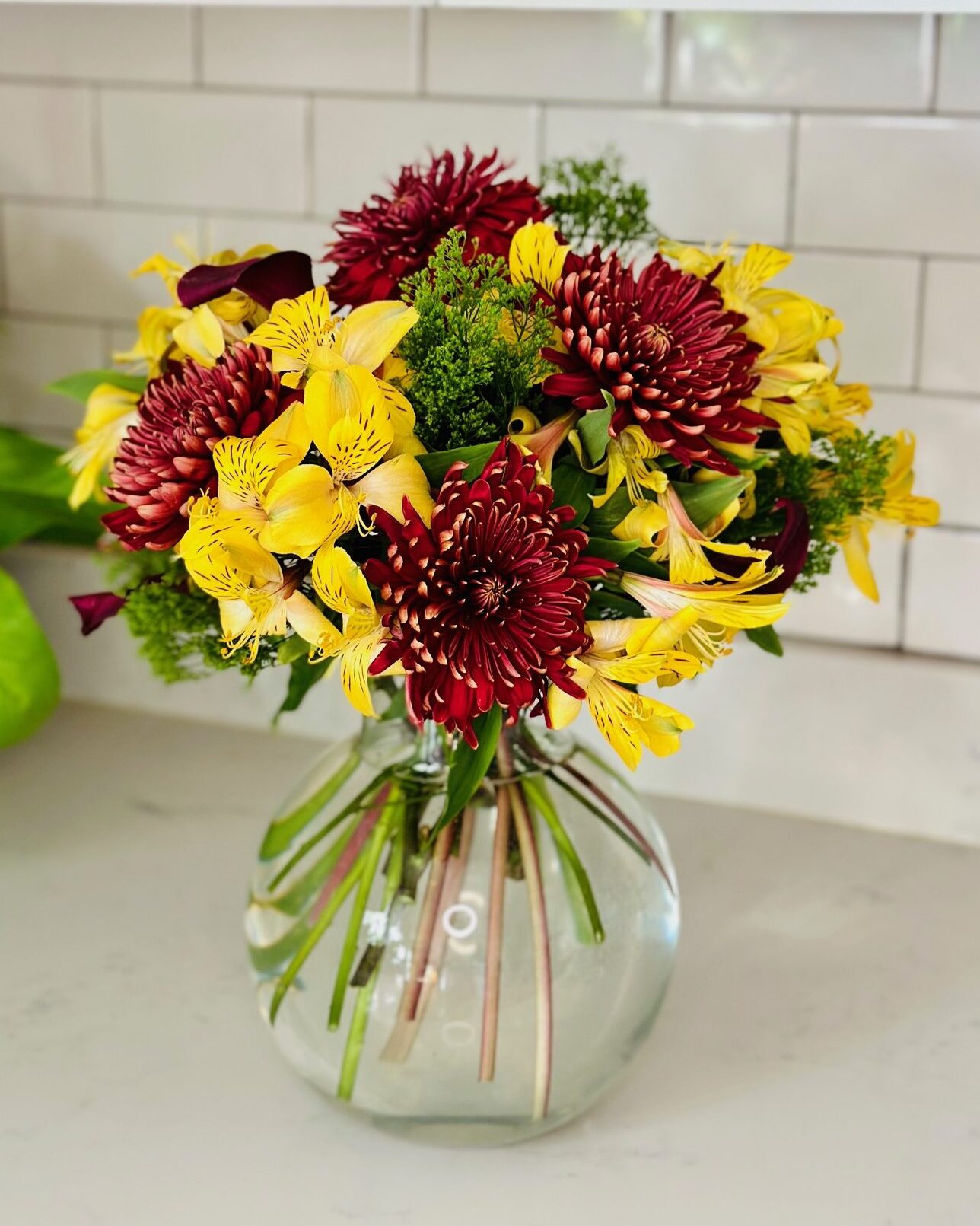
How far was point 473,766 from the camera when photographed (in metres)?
0.60

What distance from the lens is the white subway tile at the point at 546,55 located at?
3.13 feet

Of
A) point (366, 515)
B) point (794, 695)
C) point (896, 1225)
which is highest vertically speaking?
point (366, 515)

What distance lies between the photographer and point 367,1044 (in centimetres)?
68

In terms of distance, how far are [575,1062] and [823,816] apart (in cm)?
42

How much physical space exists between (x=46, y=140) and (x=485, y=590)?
32.6 inches

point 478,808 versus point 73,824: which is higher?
point 478,808

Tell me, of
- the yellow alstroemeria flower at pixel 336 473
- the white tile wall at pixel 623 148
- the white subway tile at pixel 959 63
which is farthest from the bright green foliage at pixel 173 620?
the white subway tile at pixel 959 63

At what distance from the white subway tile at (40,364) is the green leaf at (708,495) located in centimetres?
75

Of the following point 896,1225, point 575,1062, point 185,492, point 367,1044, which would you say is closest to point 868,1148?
point 896,1225

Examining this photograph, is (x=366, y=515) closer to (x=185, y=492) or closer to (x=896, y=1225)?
(x=185, y=492)

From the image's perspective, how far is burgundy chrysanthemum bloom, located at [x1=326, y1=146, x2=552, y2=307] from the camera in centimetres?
60

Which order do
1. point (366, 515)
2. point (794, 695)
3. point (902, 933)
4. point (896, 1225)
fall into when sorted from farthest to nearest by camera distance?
point (794, 695)
point (902, 933)
point (896, 1225)
point (366, 515)

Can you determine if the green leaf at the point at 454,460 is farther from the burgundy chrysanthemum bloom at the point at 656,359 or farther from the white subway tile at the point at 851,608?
the white subway tile at the point at 851,608

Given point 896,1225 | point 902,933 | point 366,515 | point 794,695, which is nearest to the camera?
point 366,515
